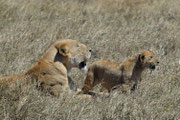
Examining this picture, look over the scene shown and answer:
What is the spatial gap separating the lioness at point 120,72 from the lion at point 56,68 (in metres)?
1.06

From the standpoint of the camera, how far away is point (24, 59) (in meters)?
7.67

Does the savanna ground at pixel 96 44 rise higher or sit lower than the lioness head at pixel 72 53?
lower

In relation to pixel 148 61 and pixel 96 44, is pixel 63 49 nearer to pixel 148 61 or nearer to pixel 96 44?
pixel 148 61

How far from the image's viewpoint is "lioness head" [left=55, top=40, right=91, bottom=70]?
597 cm

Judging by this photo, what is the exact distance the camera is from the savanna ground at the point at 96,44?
491 centimetres

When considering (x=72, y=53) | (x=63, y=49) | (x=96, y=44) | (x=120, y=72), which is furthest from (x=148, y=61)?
(x=96, y=44)

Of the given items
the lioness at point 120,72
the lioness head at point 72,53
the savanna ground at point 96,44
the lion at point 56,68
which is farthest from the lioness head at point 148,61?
the lion at point 56,68

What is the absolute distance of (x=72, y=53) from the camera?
6121mm

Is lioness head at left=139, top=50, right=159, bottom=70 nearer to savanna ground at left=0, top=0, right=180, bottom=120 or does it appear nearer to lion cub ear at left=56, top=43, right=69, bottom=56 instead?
savanna ground at left=0, top=0, right=180, bottom=120

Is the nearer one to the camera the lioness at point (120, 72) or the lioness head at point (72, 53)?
the lioness head at point (72, 53)

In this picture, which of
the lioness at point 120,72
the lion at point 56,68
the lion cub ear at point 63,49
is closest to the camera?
the lion at point 56,68

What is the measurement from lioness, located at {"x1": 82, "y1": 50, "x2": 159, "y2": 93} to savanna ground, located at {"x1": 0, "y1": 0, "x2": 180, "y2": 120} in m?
0.18

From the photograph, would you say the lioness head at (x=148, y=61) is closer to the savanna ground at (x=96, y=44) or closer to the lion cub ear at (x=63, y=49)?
the savanna ground at (x=96, y=44)

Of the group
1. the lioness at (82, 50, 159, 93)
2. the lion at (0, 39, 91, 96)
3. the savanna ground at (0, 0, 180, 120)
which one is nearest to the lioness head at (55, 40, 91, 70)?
the lion at (0, 39, 91, 96)
